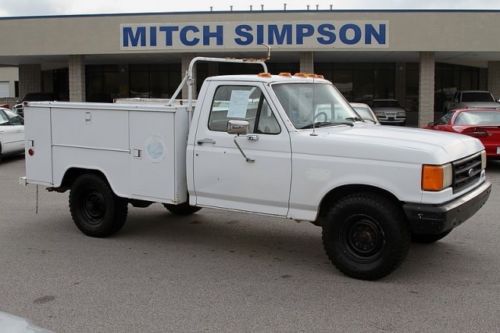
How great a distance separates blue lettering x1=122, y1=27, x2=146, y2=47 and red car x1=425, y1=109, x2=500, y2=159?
15.4m

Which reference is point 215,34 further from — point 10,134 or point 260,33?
point 10,134

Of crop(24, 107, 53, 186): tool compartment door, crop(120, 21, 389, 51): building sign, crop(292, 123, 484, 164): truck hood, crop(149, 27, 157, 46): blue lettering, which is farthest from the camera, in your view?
crop(149, 27, 157, 46): blue lettering

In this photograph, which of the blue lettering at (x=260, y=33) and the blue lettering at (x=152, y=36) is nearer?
the blue lettering at (x=260, y=33)

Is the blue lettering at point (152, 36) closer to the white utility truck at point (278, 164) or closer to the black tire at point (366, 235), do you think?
the white utility truck at point (278, 164)

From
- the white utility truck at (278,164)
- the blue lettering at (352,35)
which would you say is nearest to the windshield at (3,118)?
the white utility truck at (278,164)

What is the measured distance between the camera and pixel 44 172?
751cm

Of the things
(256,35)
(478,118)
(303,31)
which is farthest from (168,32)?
(478,118)

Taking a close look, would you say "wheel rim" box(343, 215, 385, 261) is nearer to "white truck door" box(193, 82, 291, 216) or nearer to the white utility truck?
the white utility truck

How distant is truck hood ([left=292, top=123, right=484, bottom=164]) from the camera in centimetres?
516

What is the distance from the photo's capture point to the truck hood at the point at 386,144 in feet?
16.9

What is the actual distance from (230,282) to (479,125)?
30.6 ft

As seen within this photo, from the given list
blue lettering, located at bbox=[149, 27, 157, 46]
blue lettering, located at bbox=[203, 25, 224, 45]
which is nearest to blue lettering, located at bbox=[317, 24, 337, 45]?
blue lettering, located at bbox=[203, 25, 224, 45]

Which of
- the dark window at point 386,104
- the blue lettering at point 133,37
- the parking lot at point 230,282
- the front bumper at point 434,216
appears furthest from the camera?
the dark window at point 386,104

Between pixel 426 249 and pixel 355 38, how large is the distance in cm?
1932
